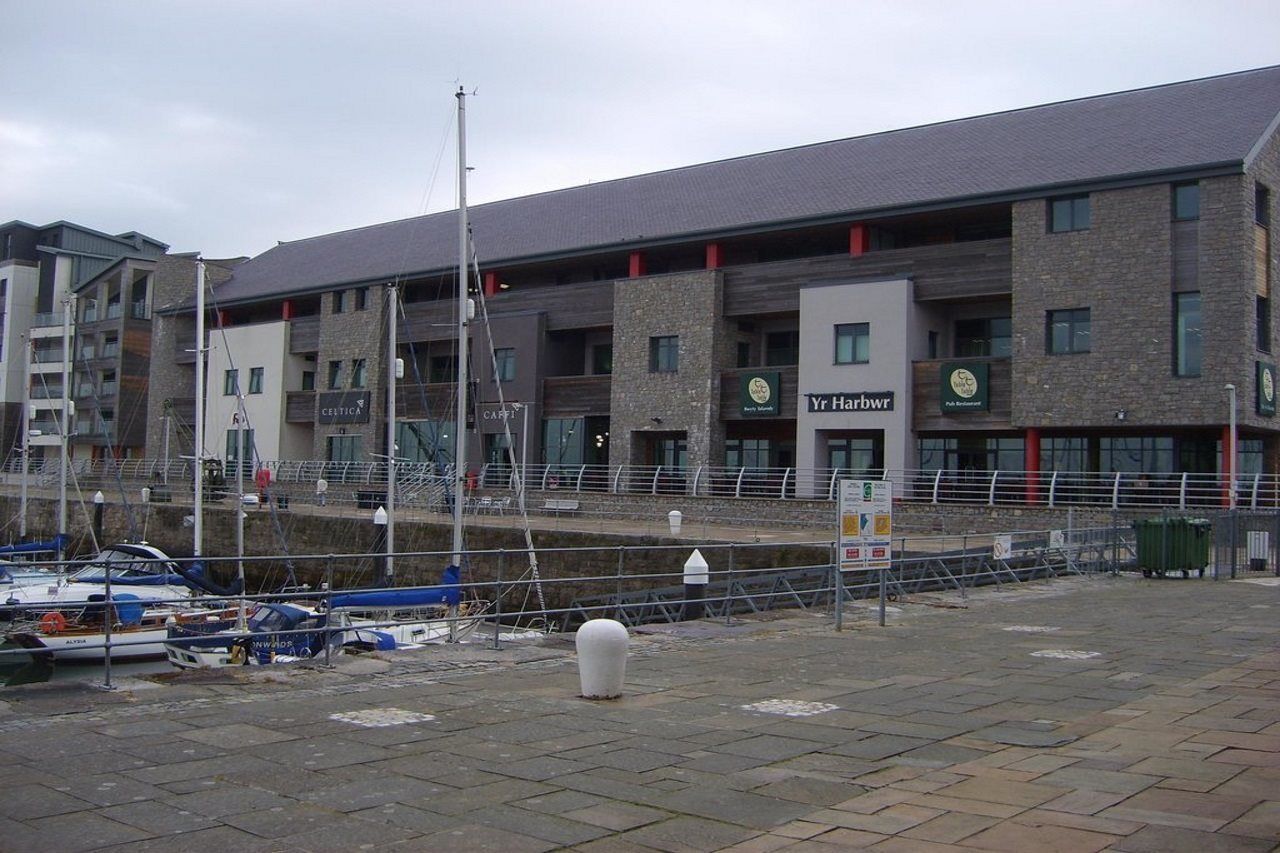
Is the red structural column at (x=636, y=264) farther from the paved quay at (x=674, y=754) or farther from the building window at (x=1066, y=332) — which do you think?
the paved quay at (x=674, y=754)

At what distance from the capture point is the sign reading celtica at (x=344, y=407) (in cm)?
5800

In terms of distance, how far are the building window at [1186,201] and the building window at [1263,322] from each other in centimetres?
355

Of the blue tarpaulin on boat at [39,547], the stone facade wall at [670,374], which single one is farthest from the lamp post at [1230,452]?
the blue tarpaulin on boat at [39,547]

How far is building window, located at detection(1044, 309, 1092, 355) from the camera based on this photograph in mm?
37250

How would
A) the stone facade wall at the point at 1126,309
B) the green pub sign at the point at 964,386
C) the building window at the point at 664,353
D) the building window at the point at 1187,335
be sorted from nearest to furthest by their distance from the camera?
the stone facade wall at the point at 1126,309
the building window at the point at 1187,335
the green pub sign at the point at 964,386
the building window at the point at 664,353

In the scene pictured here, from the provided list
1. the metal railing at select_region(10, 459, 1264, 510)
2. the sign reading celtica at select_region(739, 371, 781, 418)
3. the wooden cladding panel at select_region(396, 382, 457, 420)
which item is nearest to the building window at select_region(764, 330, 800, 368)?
the sign reading celtica at select_region(739, 371, 781, 418)

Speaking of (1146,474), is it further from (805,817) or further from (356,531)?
(805,817)

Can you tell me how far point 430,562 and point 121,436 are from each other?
43.5 meters

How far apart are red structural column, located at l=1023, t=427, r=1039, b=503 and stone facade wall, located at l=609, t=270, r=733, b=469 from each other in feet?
39.5

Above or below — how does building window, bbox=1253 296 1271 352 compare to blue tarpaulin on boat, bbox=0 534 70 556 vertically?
above

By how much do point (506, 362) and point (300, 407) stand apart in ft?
51.9

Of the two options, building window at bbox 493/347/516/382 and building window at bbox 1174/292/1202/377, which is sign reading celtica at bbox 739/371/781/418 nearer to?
building window at bbox 493/347/516/382

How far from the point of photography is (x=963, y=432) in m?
41.5

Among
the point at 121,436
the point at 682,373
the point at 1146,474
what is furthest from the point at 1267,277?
the point at 121,436
